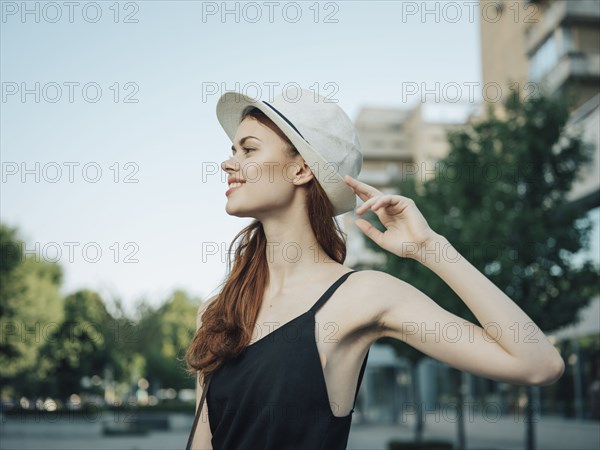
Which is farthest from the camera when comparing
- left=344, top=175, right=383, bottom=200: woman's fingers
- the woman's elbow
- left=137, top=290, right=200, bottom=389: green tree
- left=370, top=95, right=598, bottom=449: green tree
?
left=137, top=290, right=200, bottom=389: green tree

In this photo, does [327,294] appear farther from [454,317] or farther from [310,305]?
[454,317]

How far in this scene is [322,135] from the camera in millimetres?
2201

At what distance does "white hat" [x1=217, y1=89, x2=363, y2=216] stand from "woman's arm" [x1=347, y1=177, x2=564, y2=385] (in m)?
0.17

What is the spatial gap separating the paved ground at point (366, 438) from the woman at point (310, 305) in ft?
55.0

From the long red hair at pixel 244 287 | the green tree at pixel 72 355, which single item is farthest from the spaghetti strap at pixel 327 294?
the green tree at pixel 72 355

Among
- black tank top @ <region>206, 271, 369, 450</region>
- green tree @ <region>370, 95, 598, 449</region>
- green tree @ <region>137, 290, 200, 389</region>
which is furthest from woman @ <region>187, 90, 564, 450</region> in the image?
green tree @ <region>137, 290, 200, 389</region>

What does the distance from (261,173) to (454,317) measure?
78 cm

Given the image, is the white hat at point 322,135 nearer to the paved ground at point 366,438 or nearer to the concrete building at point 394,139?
the paved ground at point 366,438

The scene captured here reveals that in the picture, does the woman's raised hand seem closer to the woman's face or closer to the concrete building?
the woman's face

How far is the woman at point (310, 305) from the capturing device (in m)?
1.86

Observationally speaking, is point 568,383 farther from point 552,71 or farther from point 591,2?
point 591,2

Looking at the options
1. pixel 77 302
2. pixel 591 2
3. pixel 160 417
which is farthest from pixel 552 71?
pixel 77 302

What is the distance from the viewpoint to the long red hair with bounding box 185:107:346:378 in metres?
2.16

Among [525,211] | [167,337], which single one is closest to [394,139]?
[167,337]
